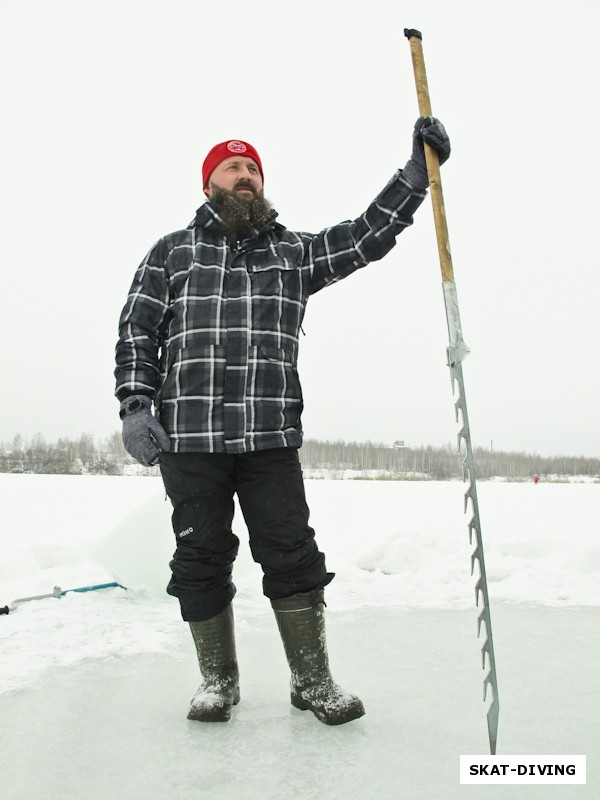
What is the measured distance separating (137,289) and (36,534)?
447 centimetres

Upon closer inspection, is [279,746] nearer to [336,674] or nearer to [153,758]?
[153,758]

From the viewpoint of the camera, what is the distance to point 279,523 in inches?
75.0

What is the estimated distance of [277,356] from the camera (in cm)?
202

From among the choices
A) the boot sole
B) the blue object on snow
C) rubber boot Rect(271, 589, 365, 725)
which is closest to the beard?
rubber boot Rect(271, 589, 365, 725)

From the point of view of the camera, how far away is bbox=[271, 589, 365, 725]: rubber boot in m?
1.83

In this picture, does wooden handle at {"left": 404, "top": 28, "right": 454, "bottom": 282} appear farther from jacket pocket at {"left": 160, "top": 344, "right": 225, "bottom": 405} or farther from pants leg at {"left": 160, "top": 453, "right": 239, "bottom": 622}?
pants leg at {"left": 160, "top": 453, "right": 239, "bottom": 622}

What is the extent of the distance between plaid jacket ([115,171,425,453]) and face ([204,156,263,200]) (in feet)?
0.44

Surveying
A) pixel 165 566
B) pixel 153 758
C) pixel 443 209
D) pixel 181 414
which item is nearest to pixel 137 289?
pixel 181 414

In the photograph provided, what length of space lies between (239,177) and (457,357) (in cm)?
104

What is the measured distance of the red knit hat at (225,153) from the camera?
233 cm

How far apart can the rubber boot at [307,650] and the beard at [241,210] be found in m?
1.19

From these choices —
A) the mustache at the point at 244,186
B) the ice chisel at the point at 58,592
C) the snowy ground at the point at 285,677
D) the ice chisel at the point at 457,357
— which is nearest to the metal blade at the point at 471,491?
the ice chisel at the point at 457,357

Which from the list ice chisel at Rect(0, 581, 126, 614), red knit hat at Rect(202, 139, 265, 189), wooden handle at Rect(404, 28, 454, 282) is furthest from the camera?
ice chisel at Rect(0, 581, 126, 614)

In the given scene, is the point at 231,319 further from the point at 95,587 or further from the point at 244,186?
the point at 95,587
